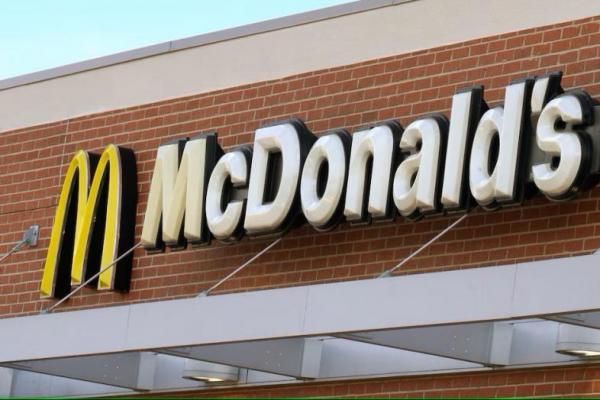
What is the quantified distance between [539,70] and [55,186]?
6.67 meters

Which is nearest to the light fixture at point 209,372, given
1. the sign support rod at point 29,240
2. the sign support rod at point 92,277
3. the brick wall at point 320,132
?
the brick wall at point 320,132

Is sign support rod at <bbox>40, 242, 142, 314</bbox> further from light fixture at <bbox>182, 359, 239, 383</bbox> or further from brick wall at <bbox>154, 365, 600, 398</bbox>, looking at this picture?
brick wall at <bbox>154, 365, 600, 398</bbox>

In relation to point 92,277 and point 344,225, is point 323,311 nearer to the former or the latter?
point 344,225

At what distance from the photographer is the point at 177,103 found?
1817 centimetres

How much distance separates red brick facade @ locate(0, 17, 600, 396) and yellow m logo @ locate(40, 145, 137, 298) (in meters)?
0.18

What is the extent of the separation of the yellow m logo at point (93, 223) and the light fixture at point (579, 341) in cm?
568

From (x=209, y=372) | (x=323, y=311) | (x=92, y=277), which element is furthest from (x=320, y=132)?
(x=323, y=311)

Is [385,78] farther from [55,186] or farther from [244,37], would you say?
[55,186]

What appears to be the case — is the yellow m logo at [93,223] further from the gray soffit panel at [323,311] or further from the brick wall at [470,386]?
the brick wall at [470,386]

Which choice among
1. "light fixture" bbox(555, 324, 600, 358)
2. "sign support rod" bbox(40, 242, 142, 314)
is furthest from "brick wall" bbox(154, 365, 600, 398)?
→ "sign support rod" bbox(40, 242, 142, 314)

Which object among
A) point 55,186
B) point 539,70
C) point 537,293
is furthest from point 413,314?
point 55,186

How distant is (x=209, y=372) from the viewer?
1642cm

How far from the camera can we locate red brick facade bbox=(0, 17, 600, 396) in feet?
47.0

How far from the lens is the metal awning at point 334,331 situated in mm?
12164
